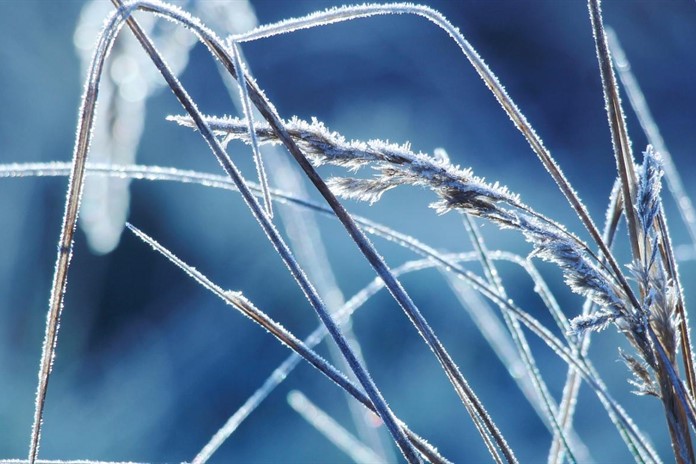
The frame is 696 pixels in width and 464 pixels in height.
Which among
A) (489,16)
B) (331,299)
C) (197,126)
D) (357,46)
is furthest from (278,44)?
(197,126)

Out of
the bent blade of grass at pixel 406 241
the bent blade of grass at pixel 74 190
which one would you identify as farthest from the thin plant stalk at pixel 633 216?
the bent blade of grass at pixel 74 190

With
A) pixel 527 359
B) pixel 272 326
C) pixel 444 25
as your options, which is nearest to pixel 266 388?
pixel 272 326

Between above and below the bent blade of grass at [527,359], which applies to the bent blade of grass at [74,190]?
above

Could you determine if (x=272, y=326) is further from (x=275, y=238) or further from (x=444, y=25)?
(x=444, y=25)

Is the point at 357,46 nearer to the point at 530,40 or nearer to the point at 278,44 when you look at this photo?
the point at 278,44

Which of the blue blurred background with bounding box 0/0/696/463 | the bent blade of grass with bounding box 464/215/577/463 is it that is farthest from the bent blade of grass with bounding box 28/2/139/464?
the blue blurred background with bounding box 0/0/696/463

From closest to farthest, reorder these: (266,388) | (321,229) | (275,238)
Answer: (275,238)
(266,388)
(321,229)

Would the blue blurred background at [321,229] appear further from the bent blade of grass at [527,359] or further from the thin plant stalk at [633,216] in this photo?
the thin plant stalk at [633,216]

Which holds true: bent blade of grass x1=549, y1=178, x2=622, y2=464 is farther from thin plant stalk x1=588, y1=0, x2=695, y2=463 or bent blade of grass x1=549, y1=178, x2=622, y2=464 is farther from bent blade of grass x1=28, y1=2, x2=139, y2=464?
bent blade of grass x1=28, y1=2, x2=139, y2=464

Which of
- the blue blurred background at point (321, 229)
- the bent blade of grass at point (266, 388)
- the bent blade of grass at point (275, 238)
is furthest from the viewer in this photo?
the blue blurred background at point (321, 229)
